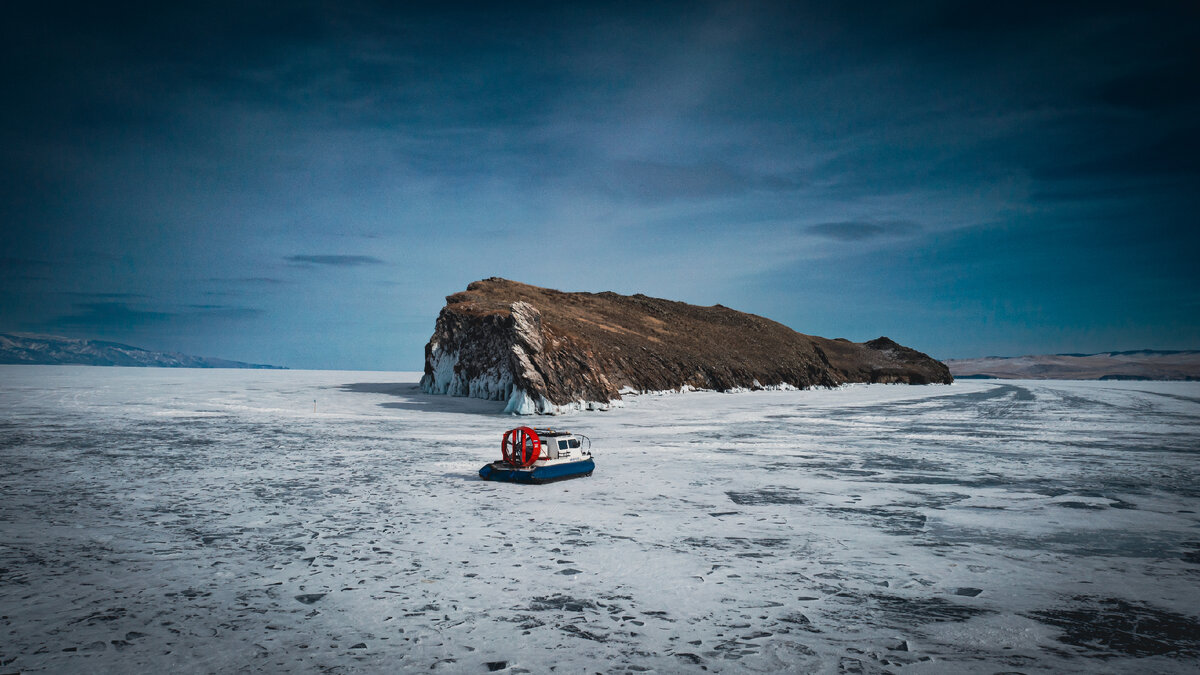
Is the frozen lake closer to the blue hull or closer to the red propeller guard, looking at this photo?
the blue hull

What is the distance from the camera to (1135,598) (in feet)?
23.8

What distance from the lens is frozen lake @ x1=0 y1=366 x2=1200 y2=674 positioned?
232 inches

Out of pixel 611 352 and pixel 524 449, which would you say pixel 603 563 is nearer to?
pixel 524 449

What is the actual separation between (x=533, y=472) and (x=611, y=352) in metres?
47.5

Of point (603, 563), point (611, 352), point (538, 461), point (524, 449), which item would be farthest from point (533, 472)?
point (611, 352)

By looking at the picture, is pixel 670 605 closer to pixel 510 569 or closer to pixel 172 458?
pixel 510 569

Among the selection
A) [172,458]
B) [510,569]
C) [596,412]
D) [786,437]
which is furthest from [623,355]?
[510,569]

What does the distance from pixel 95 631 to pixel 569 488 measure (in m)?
9.05

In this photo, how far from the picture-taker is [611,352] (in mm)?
61906

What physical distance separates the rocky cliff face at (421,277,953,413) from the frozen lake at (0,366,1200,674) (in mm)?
21850

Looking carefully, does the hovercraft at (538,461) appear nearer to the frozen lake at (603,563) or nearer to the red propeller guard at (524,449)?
the red propeller guard at (524,449)

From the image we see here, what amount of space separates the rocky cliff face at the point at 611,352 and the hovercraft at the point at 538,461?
69.3 ft

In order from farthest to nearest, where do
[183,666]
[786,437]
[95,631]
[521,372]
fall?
[521,372], [786,437], [95,631], [183,666]

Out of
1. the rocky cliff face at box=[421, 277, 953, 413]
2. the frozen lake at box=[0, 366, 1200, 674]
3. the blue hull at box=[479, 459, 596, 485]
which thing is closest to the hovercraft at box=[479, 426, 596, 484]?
the blue hull at box=[479, 459, 596, 485]
